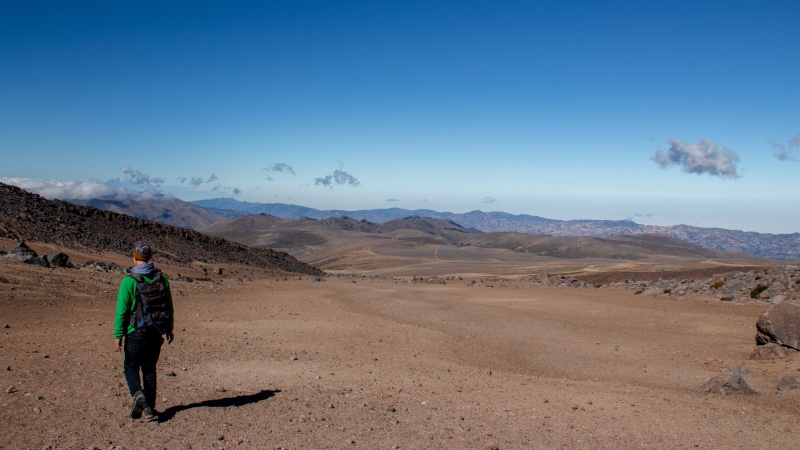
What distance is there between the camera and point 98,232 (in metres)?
33.2

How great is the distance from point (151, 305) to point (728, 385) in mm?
9613

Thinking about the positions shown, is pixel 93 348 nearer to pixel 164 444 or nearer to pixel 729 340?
pixel 164 444

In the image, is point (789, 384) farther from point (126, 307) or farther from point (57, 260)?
point (57, 260)

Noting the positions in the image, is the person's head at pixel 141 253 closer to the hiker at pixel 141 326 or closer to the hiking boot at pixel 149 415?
the hiker at pixel 141 326

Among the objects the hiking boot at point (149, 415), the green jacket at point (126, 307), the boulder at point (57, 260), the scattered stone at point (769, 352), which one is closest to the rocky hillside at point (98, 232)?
the boulder at point (57, 260)

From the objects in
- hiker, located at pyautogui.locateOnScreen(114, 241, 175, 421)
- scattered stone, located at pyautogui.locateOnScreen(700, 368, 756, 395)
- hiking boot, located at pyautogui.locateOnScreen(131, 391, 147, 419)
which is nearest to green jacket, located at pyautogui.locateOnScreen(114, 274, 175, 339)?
hiker, located at pyautogui.locateOnScreen(114, 241, 175, 421)

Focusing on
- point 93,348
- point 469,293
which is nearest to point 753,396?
point 93,348

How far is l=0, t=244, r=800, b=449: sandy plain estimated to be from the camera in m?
6.30

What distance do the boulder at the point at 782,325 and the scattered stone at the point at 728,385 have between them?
375 centimetres

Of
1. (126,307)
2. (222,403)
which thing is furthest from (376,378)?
(126,307)

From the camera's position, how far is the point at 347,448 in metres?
5.83

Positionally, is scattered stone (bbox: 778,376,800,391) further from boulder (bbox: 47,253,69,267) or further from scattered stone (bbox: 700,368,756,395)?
boulder (bbox: 47,253,69,267)

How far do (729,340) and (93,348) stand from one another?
15564 millimetres

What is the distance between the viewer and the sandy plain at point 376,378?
630cm
